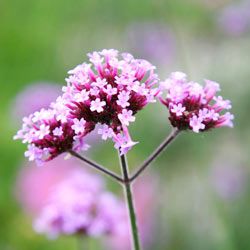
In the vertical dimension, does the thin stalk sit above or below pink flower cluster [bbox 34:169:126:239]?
below

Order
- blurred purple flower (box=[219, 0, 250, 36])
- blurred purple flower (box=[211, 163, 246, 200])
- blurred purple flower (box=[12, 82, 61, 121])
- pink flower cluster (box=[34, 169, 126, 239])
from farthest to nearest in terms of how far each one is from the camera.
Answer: blurred purple flower (box=[12, 82, 61, 121])
blurred purple flower (box=[219, 0, 250, 36])
blurred purple flower (box=[211, 163, 246, 200])
pink flower cluster (box=[34, 169, 126, 239])

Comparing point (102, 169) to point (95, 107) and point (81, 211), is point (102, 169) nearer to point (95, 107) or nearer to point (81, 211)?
point (95, 107)

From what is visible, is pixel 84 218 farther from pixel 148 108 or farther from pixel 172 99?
pixel 148 108

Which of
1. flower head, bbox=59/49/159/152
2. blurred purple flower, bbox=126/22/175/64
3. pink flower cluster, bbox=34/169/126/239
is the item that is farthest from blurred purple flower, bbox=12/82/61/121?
flower head, bbox=59/49/159/152

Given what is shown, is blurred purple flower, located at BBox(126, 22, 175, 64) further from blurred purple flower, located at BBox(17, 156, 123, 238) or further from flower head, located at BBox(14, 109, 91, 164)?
flower head, located at BBox(14, 109, 91, 164)

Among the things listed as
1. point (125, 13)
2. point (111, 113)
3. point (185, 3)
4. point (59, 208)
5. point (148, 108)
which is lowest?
point (111, 113)

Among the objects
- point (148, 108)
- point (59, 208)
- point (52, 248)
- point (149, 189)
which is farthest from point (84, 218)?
point (148, 108)
